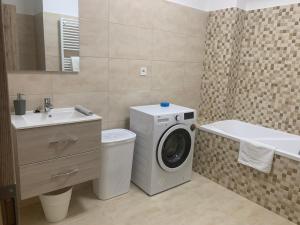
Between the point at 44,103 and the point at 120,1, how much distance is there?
1.27 meters

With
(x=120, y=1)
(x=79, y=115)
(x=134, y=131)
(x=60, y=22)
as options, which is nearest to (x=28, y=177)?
(x=79, y=115)

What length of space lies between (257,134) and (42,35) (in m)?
2.69

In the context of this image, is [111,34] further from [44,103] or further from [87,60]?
[44,103]

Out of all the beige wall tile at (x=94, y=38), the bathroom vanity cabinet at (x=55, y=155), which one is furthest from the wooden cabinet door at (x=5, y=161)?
the beige wall tile at (x=94, y=38)

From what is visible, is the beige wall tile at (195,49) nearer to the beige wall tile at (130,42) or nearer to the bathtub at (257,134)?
the beige wall tile at (130,42)

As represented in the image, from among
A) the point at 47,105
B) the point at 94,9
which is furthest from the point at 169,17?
the point at 47,105

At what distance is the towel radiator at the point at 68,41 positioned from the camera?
2.08 meters

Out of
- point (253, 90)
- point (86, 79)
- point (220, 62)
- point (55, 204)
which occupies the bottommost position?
point (55, 204)

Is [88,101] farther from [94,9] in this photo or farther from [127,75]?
[94,9]

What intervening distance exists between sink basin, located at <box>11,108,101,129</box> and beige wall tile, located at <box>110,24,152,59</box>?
0.76m

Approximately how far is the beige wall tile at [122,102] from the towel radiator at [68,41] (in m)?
0.55

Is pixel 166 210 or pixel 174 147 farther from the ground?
pixel 174 147

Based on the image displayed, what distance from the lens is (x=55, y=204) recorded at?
76.2 inches

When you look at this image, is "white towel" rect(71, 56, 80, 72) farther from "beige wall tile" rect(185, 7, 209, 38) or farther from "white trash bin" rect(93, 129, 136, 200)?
"beige wall tile" rect(185, 7, 209, 38)
